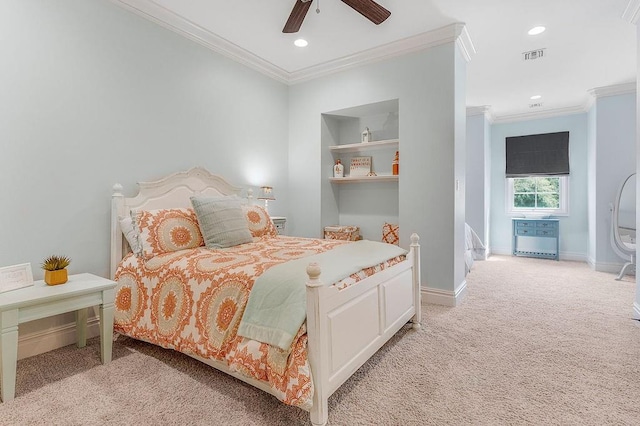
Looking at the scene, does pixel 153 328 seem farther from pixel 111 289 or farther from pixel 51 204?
pixel 51 204

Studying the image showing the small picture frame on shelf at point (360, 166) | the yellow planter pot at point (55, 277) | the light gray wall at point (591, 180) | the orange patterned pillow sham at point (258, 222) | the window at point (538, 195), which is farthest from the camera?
the window at point (538, 195)

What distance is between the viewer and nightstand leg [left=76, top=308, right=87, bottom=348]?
2.33m

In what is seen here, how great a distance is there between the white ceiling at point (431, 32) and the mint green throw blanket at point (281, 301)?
233cm

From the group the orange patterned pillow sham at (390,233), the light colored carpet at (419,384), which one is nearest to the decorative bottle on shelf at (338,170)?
the orange patterned pillow sham at (390,233)

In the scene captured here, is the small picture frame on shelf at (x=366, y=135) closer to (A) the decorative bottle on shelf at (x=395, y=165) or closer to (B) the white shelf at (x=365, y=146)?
(B) the white shelf at (x=365, y=146)

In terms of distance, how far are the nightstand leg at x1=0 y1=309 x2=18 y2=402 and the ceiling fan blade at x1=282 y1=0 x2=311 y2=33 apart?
2585mm

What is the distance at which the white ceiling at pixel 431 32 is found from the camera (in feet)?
9.24

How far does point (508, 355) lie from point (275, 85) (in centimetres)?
389

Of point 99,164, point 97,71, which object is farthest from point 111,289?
point 97,71

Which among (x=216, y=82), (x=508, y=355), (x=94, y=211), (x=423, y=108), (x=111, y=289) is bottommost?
(x=508, y=355)

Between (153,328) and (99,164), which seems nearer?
(153,328)

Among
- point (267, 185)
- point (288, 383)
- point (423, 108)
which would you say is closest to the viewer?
point (288, 383)

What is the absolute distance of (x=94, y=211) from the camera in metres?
2.52

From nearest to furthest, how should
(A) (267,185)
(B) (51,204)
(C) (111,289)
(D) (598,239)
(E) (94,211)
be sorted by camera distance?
(C) (111,289), (B) (51,204), (E) (94,211), (A) (267,185), (D) (598,239)
